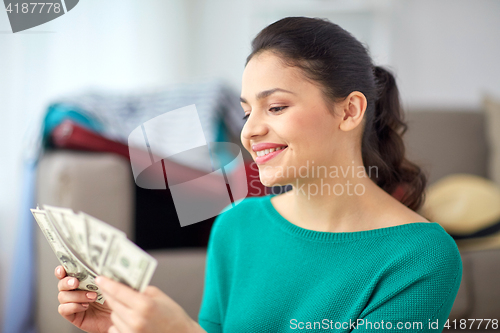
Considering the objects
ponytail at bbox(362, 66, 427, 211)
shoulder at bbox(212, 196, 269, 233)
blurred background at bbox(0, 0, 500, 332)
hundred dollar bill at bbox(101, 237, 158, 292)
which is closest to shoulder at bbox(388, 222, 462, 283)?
ponytail at bbox(362, 66, 427, 211)

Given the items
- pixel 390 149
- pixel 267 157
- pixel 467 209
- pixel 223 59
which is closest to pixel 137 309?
pixel 267 157

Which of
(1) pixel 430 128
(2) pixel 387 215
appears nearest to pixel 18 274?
(2) pixel 387 215

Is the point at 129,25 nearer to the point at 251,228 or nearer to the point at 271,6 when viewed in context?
the point at 271,6

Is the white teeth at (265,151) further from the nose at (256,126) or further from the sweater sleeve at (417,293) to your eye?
the sweater sleeve at (417,293)

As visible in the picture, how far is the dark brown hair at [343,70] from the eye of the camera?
0.77 metres

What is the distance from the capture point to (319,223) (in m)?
0.87

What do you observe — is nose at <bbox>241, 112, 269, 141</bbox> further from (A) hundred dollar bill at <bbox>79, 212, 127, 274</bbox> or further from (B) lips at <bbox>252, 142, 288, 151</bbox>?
(A) hundred dollar bill at <bbox>79, 212, 127, 274</bbox>

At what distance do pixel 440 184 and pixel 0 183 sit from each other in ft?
6.21

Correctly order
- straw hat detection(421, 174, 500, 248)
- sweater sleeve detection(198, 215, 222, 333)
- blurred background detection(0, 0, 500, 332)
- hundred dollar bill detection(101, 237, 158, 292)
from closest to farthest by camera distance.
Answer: hundred dollar bill detection(101, 237, 158, 292)
sweater sleeve detection(198, 215, 222, 333)
straw hat detection(421, 174, 500, 248)
blurred background detection(0, 0, 500, 332)

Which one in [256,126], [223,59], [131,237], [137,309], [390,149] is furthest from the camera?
[223,59]

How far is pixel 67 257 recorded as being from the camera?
0.64 meters

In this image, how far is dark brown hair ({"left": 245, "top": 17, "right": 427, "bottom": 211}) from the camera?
771mm

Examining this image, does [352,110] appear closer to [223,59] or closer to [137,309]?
[137,309]

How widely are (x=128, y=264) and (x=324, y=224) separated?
467 mm
